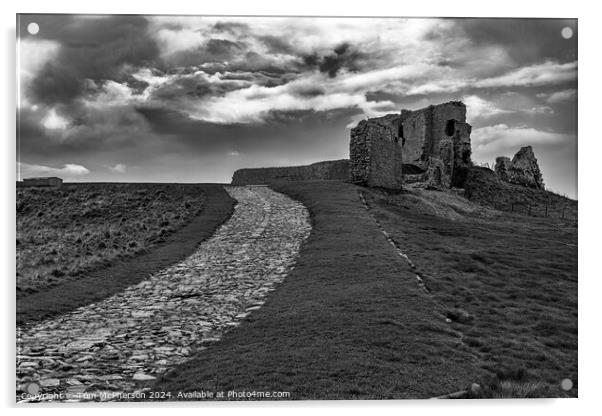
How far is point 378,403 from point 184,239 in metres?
13.4

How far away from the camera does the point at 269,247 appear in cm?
1853

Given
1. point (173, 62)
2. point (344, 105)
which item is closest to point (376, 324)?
point (344, 105)

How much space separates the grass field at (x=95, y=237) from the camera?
12148 millimetres

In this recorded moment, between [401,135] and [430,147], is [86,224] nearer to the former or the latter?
[430,147]

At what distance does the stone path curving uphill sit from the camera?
8500mm

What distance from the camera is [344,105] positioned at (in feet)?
48.4

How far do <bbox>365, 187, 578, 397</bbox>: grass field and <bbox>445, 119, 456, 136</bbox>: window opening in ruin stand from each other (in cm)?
3286

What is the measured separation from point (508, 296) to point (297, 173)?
147 feet

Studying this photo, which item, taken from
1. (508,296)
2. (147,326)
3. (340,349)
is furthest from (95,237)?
(508,296)

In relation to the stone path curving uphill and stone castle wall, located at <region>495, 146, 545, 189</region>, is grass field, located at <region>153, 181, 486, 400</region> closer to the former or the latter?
the stone path curving uphill

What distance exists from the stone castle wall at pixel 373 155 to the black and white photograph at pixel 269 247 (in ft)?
43.3

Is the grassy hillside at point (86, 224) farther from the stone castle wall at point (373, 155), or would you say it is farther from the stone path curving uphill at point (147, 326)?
the stone castle wall at point (373, 155)

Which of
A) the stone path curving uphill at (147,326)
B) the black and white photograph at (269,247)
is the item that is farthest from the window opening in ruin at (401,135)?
the stone path curving uphill at (147,326)

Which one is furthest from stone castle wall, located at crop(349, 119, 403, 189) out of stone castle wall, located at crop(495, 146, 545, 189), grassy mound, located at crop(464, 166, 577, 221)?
stone castle wall, located at crop(495, 146, 545, 189)
